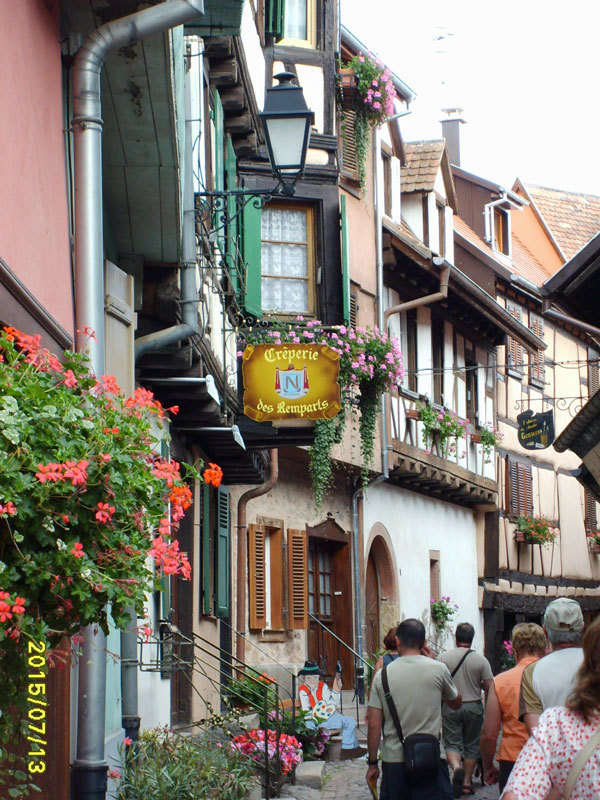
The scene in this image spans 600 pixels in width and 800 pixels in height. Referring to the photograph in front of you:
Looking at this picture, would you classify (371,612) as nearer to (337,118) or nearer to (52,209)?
(337,118)

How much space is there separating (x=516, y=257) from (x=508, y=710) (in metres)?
25.9

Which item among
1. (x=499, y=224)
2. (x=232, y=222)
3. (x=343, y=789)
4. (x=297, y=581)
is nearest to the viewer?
(x=343, y=789)

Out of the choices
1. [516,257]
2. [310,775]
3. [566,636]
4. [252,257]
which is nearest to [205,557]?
[310,775]

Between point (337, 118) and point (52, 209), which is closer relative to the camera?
point (52, 209)

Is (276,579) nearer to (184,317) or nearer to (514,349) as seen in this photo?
(184,317)

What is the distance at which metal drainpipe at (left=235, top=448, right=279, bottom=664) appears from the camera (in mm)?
16453

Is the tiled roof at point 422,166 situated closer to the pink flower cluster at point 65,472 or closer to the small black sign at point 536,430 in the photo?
the small black sign at point 536,430

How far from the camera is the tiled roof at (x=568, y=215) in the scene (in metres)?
37.0

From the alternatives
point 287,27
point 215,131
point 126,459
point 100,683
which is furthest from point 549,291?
point 126,459

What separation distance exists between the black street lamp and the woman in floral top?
260 inches

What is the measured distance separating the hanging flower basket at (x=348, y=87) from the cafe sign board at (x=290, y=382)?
647 cm

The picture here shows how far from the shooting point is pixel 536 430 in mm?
25500

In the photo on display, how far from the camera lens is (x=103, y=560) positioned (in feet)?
13.3

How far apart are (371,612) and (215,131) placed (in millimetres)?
11206
